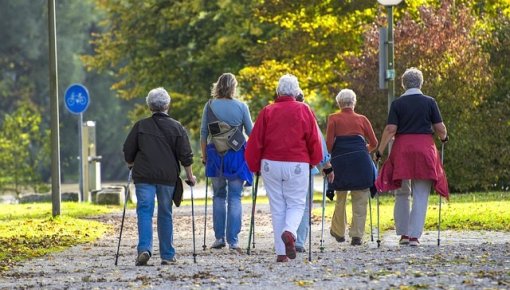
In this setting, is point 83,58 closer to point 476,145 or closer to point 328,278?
point 476,145

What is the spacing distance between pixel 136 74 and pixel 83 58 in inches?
130

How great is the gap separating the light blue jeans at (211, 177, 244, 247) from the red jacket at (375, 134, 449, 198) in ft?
5.28

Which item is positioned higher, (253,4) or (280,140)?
(253,4)

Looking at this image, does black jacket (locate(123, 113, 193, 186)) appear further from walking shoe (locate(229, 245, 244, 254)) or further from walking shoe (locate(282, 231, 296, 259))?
walking shoe (locate(229, 245, 244, 254))

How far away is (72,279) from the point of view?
12.5 metres

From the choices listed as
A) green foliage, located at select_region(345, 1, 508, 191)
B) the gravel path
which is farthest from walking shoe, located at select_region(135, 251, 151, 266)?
green foliage, located at select_region(345, 1, 508, 191)

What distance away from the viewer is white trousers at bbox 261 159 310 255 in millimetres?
13891

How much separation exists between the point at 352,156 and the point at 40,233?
5332 millimetres

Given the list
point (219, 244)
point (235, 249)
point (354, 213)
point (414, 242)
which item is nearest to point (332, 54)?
point (354, 213)

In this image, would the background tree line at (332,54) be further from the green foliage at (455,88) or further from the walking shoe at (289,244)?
the walking shoe at (289,244)

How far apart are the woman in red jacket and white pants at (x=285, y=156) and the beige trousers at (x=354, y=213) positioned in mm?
2418

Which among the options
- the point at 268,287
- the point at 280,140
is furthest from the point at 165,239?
the point at 268,287

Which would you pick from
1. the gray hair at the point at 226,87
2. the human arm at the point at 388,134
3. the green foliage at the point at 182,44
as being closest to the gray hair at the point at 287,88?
the human arm at the point at 388,134

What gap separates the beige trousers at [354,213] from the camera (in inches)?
644
